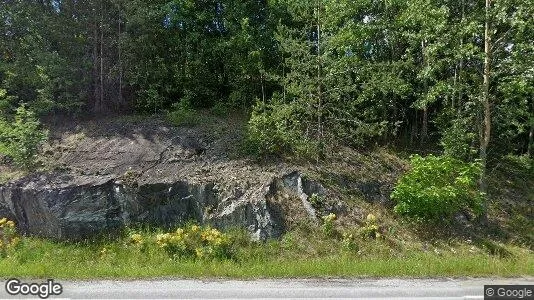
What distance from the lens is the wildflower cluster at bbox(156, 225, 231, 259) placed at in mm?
8070

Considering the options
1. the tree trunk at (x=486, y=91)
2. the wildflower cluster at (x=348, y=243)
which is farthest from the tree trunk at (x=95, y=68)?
the tree trunk at (x=486, y=91)

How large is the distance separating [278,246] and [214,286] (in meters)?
2.54

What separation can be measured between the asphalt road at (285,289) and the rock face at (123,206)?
246cm

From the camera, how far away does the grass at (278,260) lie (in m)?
7.09

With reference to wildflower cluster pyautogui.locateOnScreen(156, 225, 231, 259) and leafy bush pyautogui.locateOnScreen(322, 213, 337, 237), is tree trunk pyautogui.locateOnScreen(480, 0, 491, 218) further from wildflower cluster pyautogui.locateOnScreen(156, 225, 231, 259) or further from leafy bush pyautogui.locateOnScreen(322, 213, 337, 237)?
wildflower cluster pyautogui.locateOnScreen(156, 225, 231, 259)

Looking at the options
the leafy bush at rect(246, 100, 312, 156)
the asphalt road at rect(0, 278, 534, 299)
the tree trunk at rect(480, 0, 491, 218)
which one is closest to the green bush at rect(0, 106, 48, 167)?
the asphalt road at rect(0, 278, 534, 299)

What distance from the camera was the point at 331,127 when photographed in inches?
454

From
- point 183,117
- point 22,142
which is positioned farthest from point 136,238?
point 183,117

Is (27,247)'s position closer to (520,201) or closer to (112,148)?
(112,148)

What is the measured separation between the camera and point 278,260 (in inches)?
325

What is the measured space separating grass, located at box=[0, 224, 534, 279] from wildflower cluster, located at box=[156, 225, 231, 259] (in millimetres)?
175

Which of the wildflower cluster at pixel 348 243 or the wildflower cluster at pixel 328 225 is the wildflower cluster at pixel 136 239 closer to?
→ the wildflower cluster at pixel 328 225

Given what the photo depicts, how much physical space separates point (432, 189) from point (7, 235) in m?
9.63

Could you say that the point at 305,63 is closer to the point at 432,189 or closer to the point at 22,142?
the point at 432,189
